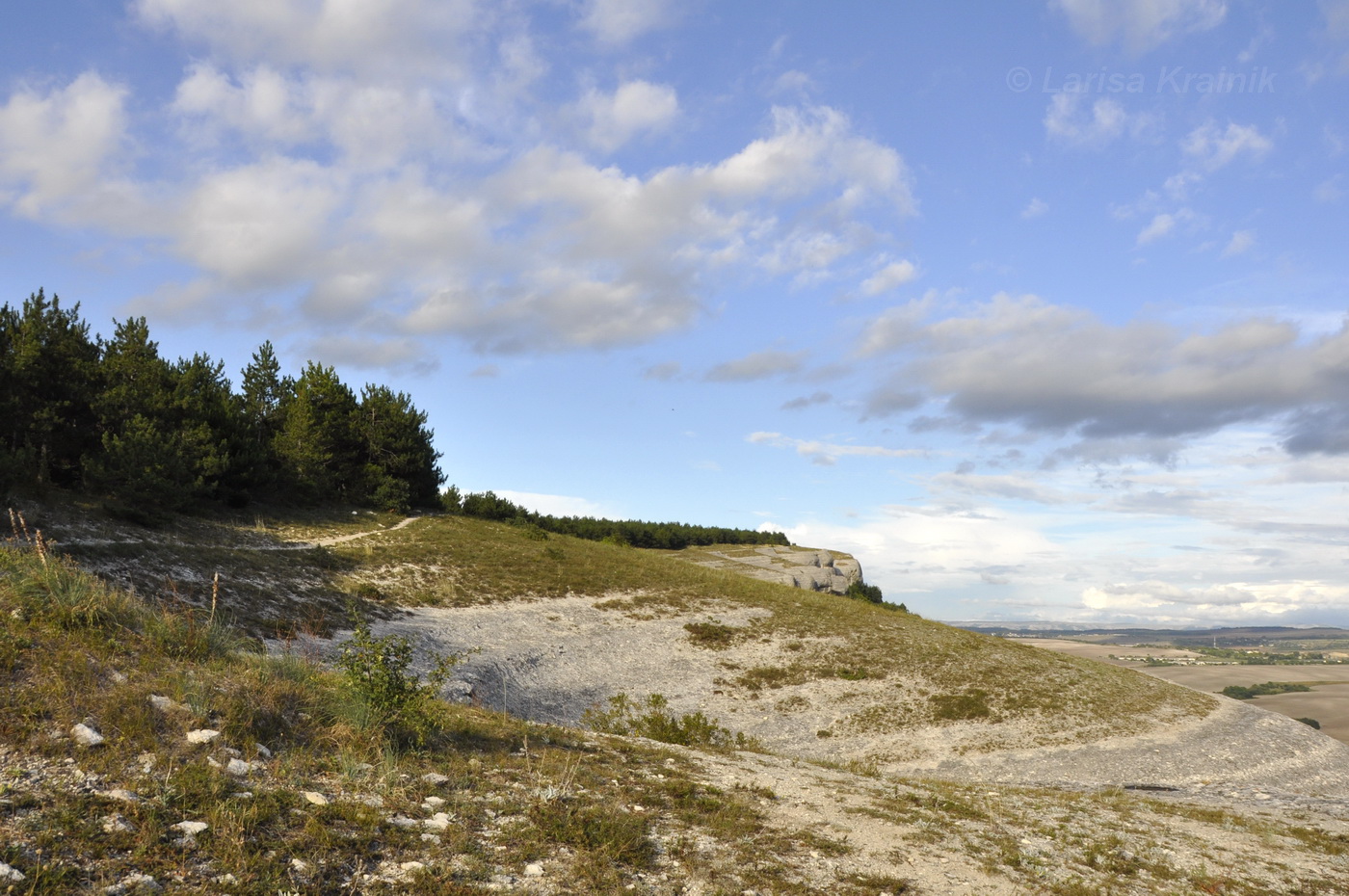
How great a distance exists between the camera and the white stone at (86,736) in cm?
744

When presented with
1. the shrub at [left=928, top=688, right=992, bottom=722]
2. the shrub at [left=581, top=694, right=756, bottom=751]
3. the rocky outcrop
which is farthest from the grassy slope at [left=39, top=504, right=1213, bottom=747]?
the rocky outcrop

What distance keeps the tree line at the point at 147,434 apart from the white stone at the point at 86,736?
1160 inches

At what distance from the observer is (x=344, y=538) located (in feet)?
150

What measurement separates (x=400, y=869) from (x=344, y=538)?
43266mm

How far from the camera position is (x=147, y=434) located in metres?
37.7

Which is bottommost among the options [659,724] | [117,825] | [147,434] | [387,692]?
[659,724]

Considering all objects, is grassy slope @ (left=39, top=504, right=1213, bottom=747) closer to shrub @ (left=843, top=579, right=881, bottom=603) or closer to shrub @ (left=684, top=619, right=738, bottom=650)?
shrub @ (left=684, top=619, right=738, bottom=650)

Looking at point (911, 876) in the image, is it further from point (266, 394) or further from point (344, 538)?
point (266, 394)

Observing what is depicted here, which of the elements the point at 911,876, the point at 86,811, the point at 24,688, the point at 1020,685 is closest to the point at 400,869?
A: the point at 86,811

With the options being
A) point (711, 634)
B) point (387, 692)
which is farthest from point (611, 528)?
point (387, 692)

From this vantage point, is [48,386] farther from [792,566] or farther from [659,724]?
[792,566]

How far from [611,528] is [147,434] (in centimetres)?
5911

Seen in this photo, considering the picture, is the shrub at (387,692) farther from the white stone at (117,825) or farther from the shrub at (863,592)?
the shrub at (863,592)

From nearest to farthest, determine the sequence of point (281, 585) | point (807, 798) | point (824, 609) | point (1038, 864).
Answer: point (1038, 864), point (807, 798), point (281, 585), point (824, 609)
